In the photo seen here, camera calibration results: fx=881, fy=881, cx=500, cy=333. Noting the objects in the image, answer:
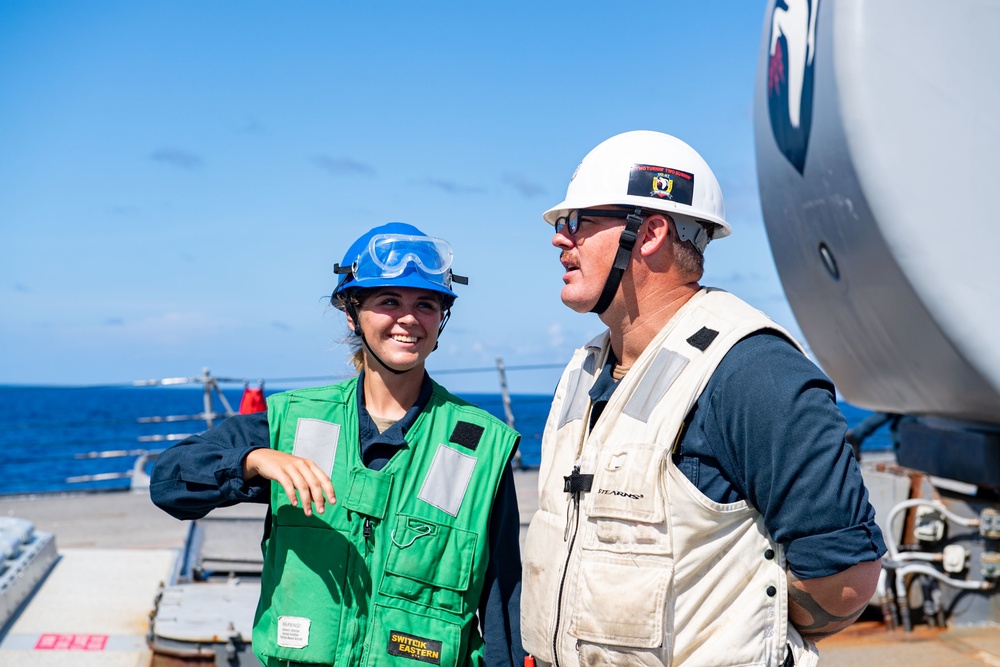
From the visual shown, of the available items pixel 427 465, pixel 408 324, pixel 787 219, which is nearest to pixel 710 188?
pixel 408 324

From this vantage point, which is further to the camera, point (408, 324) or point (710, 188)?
point (408, 324)

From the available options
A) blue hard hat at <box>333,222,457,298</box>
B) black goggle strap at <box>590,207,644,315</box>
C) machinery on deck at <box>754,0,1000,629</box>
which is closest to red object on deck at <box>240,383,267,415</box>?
machinery on deck at <box>754,0,1000,629</box>

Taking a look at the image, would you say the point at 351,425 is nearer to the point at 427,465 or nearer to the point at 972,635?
the point at 427,465

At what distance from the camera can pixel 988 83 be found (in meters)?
4.03

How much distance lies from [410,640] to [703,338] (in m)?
1.15

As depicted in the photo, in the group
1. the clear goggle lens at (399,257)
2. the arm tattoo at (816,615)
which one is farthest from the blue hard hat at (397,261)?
the arm tattoo at (816,615)

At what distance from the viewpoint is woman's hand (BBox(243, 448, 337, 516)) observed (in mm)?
2205

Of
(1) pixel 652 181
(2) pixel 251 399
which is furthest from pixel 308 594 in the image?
(2) pixel 251 399

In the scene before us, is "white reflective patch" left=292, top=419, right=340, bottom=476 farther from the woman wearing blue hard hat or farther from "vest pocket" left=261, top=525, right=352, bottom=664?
"vest pocket" left=261, top=525, right=352, bottom=664

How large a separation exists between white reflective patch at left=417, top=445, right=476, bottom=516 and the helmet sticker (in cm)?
92

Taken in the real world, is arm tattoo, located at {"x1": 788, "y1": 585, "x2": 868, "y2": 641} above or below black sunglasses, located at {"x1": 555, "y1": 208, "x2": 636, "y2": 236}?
below

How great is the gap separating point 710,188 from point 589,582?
1118mm

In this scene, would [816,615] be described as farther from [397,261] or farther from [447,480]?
[397,261]

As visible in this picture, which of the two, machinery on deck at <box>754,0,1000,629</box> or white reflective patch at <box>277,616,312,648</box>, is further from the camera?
machinery on deck at <box>754,0,1000,629</box>
